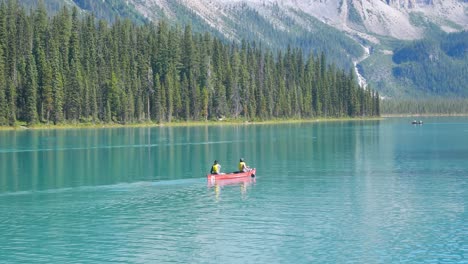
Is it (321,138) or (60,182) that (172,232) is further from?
(321,138)

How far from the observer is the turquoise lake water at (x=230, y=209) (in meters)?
41.2

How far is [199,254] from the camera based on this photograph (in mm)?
40781

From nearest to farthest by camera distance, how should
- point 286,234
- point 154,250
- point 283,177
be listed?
point 154,250 < point 286,234 < point 283,177

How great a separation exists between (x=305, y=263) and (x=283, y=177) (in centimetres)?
3807

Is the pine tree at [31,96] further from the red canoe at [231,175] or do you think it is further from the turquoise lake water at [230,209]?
the red canoe at [231,175]

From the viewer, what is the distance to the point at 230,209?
55188 mm

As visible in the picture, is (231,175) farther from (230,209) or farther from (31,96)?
(31,96)

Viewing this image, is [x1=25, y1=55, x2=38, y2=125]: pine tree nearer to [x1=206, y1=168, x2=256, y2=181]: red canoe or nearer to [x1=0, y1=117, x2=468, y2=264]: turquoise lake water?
[x1=0, y1=117, x2=468, y2=264]: turquoise lake water

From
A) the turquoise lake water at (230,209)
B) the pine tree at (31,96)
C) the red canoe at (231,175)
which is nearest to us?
the turquoise lake water at (230,209)

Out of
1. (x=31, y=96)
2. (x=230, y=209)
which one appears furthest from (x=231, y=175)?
(x=31, y=96)

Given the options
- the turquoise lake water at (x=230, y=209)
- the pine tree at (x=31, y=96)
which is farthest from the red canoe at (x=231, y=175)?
the pine tree at (x=31, y=96)

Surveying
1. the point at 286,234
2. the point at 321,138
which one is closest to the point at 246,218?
the point at 286,234

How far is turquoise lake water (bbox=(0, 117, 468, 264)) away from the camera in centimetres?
4125

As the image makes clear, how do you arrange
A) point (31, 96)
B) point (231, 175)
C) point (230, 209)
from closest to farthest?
point (230, 209), point (231, 175), point (31, 96)
